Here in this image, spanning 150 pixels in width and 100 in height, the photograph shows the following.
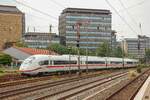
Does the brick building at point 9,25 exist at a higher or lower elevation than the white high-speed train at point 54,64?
higher

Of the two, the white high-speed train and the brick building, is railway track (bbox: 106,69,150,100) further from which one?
the brick building

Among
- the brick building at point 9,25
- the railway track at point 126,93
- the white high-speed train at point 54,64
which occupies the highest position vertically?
the brick building at point 9,25

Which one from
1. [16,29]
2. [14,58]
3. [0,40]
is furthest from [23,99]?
[16,29]

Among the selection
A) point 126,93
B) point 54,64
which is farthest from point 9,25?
point 126,93

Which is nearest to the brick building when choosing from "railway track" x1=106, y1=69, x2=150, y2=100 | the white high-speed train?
the white high-speed train

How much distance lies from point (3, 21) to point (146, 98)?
16699 cm

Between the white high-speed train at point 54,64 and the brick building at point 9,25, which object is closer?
the white high-speed train at point 54,64

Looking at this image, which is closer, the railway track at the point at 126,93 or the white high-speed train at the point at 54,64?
the railway track at the point at 126,93

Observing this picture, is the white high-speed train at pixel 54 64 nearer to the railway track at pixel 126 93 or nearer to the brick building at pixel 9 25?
the railway track at pixel 126 93

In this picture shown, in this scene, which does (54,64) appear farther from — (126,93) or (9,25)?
(9,25)

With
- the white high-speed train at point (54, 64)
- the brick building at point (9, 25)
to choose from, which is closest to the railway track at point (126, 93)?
the white high-speed train at point (54, 64)

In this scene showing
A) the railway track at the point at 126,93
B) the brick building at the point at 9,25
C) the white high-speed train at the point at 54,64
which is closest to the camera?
the railway track at the point at 126,93

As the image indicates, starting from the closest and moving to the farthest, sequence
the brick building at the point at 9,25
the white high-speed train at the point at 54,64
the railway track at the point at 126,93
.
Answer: the railway track at the point at 126,93
the white high-speed train at the point at 54,64
the brick building at the point at 9,25

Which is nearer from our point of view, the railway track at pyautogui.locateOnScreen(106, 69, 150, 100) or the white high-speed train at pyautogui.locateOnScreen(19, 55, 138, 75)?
the railway track at pyautogui.locateOnScreen(106, 69, 150, 100)
